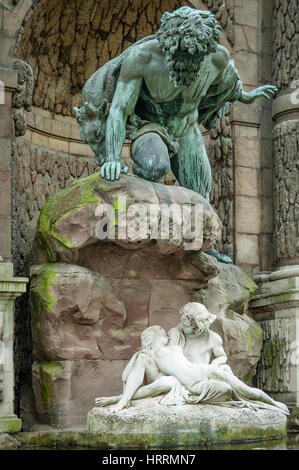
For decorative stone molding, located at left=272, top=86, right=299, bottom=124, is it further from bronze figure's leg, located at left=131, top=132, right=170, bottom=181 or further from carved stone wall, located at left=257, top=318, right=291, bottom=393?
carved stone wall, located at left=257, top=318, right=291, bottom=393

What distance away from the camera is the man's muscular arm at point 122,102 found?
9.48m

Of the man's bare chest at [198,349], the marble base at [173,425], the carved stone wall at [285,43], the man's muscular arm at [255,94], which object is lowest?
the marble base at [173,425]

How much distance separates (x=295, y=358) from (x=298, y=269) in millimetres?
1141

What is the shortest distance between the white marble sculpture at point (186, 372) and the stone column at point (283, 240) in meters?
1.99

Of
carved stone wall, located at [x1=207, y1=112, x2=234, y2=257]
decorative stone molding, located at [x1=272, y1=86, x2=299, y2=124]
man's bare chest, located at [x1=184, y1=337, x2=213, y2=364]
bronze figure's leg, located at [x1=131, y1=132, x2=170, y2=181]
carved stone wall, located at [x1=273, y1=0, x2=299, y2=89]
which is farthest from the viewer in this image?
carved stone wall, located at [x1=207, y1=112, x2=234, y2=257]

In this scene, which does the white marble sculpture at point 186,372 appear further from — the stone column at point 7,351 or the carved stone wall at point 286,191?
the carved stone wall at point 286,191

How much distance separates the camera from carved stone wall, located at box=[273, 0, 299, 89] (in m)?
11.6

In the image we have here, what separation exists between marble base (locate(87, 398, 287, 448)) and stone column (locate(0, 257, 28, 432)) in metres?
1.21

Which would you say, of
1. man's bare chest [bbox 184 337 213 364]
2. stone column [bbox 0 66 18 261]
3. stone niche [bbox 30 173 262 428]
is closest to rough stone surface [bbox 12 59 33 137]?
stone column [bbox 0 66 18 261]

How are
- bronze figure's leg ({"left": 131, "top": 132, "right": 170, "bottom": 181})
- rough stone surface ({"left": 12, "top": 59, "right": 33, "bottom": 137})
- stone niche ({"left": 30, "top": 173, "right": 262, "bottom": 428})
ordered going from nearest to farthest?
stone niche ({"left": 30, "top": 173, "right": 262, "bottom": 428}) → bronze figure's leg ({"left": 131, "top": 132, "right": 170, "bottom": 181}) → rough stone surface ({"left": 12, "top": 59, "right": 33, "bottom": 137})

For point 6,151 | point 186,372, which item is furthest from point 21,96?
point 186,372

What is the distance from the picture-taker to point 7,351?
890 centimetres

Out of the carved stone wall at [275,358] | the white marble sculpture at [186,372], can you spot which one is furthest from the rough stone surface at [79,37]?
the white marble sculpture at [186,372]
